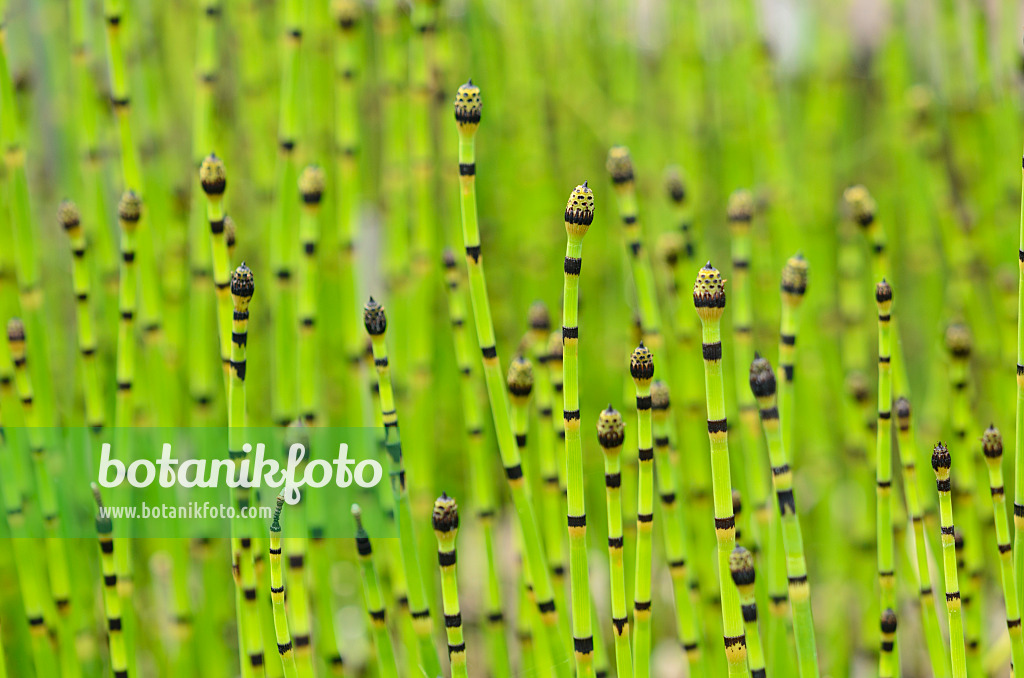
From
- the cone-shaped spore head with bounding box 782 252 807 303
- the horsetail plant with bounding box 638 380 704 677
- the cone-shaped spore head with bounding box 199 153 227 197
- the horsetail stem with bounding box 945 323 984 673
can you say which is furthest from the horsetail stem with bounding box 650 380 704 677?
the cone-shaped spore head with bounding box 199 153 227 197

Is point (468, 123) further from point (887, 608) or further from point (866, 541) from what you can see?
point (866, 541)

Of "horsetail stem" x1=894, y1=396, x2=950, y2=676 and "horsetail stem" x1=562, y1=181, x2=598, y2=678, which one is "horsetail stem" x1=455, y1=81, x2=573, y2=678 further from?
"horsetail stem" x1=894, y1=396, x2=950, y2=676

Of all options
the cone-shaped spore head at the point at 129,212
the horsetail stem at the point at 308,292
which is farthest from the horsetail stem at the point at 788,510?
the cone-shaped spore head at the point at 129,212

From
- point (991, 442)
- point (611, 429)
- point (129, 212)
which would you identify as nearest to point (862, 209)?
point (991, 442)

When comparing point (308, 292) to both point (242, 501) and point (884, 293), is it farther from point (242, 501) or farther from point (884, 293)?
point (884, 293)

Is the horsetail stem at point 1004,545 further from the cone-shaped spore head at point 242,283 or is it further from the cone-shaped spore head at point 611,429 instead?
the cone-shaped spore head at point 242,283

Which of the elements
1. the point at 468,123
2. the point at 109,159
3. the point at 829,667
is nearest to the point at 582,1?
the point at 109,159
